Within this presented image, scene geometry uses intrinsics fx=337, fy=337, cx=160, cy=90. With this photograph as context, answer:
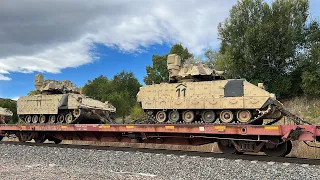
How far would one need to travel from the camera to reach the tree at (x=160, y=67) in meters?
50.0

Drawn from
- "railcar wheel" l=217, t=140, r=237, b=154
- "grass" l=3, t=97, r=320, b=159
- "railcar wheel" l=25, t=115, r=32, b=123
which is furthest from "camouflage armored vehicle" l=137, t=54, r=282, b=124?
"railcar wheel" l=25, t=115, r=32, b=123

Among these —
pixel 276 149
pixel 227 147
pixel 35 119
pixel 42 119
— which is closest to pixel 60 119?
pixel 42 119

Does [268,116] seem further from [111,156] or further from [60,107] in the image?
[60,107]

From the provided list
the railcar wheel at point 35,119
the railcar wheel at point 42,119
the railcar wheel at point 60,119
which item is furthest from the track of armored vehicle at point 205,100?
the railcar wheel at point 35,119

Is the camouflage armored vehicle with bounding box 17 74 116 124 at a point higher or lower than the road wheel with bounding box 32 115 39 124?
higher

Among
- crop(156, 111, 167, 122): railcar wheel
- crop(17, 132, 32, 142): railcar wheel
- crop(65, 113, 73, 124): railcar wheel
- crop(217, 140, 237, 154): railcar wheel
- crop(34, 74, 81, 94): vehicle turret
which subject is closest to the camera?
crop(217, 140, 237, 154): railcar wheel

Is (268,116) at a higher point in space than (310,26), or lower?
lower

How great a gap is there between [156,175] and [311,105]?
26517 millimetres

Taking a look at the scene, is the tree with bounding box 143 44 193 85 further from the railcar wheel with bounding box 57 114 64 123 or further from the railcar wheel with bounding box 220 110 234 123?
the railcar wheel with bounding box 220 110 234 123

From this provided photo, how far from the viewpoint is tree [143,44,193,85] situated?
50.0 metres

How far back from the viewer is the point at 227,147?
11.8 metres

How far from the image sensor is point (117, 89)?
160 feet

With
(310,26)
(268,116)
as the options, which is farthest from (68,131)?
(310,26)

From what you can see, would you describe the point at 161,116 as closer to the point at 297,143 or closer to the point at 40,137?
the point at 297,143
